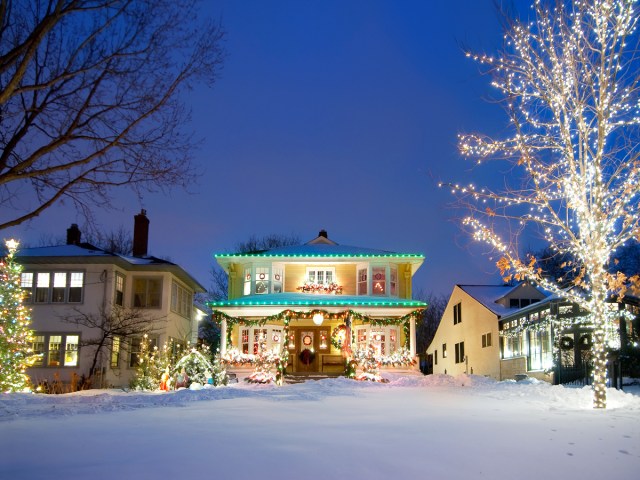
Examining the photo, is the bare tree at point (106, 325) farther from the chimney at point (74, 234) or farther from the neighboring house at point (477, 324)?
the neighboring house at point (477, 324)

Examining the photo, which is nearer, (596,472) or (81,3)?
(596,472)

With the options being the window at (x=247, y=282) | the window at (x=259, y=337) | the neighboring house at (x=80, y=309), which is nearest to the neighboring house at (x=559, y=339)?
the window at (x=259, y=337)

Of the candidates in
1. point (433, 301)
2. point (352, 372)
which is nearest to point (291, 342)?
point (352, 372)

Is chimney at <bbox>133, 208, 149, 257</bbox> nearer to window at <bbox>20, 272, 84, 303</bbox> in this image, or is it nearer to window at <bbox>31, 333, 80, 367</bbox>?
window at <bbox>20, 272, 84, 303</bbox>

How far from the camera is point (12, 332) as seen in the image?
17.5 meters

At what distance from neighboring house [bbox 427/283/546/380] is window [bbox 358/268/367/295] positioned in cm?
668

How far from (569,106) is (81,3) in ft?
30.6

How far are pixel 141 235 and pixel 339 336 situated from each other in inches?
477

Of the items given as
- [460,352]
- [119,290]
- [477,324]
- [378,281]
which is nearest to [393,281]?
[378,281]

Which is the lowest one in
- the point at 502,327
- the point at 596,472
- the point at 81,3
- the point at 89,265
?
the point at 596,472

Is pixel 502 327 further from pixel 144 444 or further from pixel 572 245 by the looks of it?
pixel 144 444

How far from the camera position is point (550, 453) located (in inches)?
302

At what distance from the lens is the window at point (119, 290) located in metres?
27.0

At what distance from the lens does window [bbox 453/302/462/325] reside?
35.9 metres
